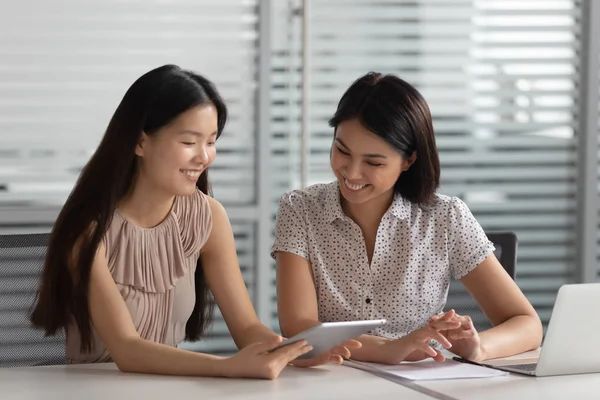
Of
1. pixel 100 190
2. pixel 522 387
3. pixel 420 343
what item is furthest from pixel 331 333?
pixel 100 190

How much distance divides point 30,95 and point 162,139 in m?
1.68

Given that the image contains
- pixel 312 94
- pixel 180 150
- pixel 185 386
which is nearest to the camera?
pixel 185 386

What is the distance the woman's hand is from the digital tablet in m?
0.05

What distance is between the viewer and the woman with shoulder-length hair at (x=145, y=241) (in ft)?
6.52

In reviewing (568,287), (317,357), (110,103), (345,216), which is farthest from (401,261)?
(110,103)

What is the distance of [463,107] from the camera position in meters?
3.97

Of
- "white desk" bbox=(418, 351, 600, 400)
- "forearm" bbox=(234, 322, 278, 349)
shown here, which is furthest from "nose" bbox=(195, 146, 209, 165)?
"white desk" bbox=(418, 351, 600, 400)

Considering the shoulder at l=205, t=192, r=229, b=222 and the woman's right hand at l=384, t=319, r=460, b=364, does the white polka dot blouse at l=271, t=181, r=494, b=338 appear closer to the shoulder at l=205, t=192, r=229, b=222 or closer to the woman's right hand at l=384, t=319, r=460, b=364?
the shoulder at l=205, t=192, r=229, b=222

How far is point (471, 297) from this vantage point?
242 centimetres

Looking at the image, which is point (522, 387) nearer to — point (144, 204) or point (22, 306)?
point (144, 204)

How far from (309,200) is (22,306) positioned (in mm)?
721

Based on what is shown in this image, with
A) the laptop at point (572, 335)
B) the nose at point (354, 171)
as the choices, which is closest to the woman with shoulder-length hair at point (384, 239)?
the nose at point (354, 171)

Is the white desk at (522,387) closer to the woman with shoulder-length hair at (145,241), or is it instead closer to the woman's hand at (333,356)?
the woman's hand at (333,356)

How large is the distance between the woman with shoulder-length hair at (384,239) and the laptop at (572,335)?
284 mm
